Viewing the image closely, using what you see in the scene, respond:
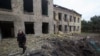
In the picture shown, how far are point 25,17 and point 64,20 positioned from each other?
14.4 m

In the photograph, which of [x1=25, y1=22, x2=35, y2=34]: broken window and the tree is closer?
[x1=25, y1=22, x2=35, y2=34]: broken window

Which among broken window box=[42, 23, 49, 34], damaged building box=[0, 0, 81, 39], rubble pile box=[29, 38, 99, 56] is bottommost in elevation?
rubble pile box=[29, 38, 99, 56]

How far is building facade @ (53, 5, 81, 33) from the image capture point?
26944 mm

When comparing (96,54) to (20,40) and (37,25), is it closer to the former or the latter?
(37,25)

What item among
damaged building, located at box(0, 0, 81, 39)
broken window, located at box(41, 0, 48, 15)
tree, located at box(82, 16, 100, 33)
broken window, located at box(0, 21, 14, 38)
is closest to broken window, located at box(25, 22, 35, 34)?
damaged building, located at box(0, 0, 81, 39)

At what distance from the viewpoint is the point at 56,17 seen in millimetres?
26922

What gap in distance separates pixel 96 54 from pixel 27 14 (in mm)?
9135

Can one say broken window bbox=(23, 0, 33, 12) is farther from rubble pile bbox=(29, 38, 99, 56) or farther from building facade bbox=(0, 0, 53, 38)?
rubble pile bbox=(29, 38, 99, 56)

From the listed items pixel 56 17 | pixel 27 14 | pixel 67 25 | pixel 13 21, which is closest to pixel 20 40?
pixel 13 21

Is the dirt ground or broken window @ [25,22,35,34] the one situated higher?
broken window @ [25,22,35,34]

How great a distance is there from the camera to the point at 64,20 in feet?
98.6

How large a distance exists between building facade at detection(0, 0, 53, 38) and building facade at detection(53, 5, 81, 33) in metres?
5.80

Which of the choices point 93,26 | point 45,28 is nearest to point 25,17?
point 45,28

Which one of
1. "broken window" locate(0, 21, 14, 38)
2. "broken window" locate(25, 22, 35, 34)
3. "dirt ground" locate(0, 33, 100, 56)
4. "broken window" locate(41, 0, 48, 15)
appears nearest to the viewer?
"dirt ground" locate(0, 33, 100, 56)
